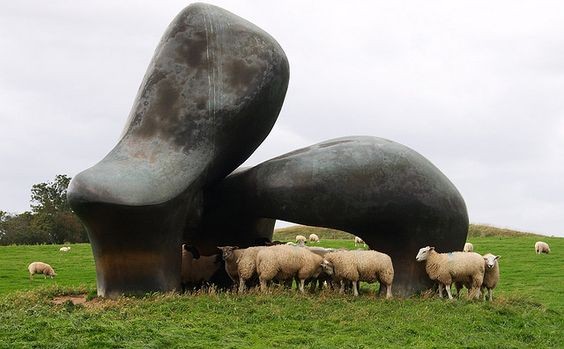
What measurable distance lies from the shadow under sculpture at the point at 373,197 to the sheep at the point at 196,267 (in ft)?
5.26

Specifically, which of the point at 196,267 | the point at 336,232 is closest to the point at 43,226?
the point at 336,232

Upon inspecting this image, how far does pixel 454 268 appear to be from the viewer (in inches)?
599

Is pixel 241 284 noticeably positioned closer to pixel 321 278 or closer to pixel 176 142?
pixel 321 278

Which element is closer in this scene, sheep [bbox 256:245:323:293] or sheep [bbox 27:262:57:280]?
sheep [bbox 256:245:323:293]

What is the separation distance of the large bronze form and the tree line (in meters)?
37.3

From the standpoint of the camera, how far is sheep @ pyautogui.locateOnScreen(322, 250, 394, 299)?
15.2 meters

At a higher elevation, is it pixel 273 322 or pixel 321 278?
pixel 321 278

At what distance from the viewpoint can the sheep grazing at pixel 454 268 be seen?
15.2 meters

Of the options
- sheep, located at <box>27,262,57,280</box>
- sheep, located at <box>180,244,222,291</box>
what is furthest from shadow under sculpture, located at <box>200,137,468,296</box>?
sheep, located at <box>27,262,57,280</box>

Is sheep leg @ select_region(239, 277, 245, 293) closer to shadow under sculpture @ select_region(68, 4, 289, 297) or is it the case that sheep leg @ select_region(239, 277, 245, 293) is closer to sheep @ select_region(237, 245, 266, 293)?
sheep @ select_region(237, 245, 266, 293)

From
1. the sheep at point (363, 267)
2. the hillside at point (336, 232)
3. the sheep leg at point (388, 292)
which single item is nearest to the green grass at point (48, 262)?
the sheep at point (363, 267)

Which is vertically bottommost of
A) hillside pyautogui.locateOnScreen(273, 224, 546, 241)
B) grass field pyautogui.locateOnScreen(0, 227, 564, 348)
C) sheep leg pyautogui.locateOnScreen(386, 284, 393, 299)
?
grass field pyautogui.locateOnScreen(0, 227, 564, 348)

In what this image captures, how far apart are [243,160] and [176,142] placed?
213 cm

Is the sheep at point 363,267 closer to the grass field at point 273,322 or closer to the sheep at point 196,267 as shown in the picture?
the grass field at point 273,322
